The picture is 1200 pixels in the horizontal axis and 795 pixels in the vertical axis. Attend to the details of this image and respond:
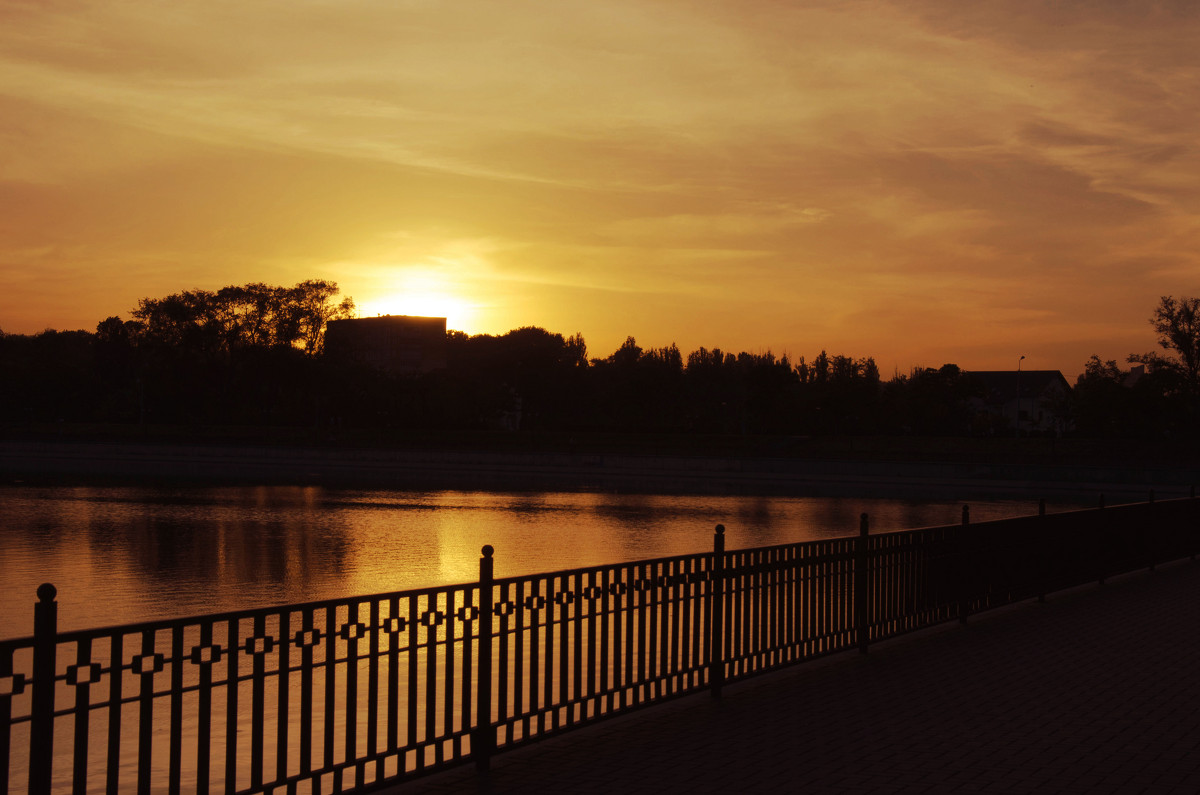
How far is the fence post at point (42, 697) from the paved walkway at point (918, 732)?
2221mm

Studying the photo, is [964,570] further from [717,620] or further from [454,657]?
[454,657]

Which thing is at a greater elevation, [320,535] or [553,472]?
[553,472]

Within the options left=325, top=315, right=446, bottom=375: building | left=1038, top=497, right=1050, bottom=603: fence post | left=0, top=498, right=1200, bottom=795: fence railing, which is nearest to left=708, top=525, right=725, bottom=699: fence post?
left=0, top=498, right=1200, bottom=795: fence railing

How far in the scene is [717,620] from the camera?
898cm

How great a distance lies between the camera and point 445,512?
4003cm

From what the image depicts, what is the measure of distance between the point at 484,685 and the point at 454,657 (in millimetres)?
3942

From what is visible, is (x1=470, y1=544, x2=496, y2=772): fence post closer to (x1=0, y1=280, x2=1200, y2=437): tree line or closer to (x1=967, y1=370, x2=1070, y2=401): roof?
(x1=0, y1=280, x2=1200, y2=437): tree line

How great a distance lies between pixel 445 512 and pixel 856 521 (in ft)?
45.0

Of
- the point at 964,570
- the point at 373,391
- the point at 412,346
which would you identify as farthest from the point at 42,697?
the point at 412,346

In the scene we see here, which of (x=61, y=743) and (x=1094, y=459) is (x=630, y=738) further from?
(x=1094, y=459)

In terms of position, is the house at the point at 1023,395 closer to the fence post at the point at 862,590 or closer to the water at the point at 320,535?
the water at the point at 320,535

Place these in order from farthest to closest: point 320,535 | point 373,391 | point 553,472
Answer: point 373,391
point 553,472
point 320,535

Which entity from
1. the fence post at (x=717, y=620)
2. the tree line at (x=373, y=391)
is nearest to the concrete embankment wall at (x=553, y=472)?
the tree line at (x=373, y=391)

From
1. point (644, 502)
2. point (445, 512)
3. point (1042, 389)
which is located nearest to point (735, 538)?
point (445, 512)
